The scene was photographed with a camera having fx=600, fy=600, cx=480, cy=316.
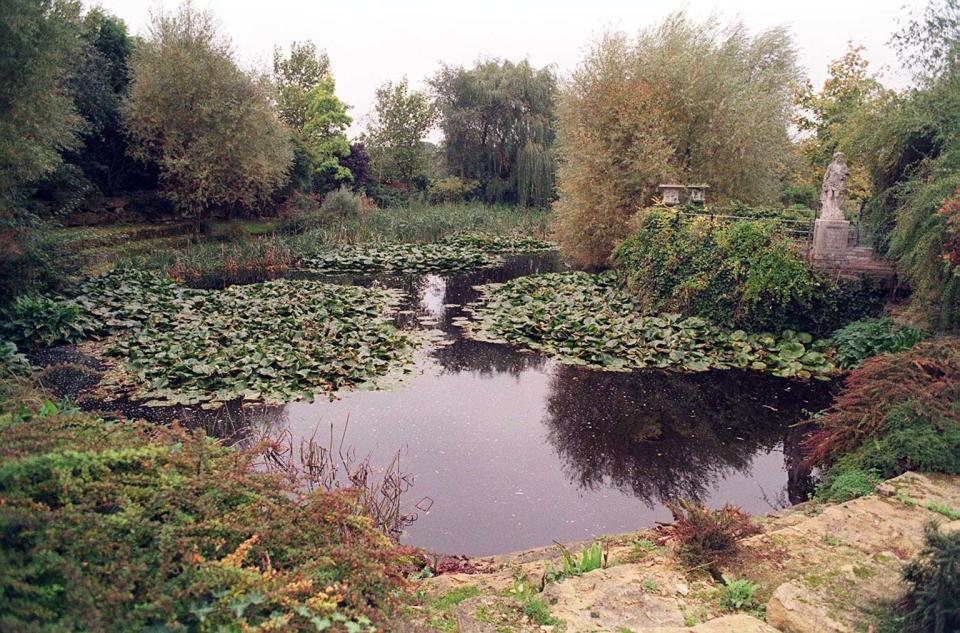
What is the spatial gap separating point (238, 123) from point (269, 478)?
60.1ft

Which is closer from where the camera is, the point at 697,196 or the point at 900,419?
the point at 900,419

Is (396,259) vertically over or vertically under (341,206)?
under

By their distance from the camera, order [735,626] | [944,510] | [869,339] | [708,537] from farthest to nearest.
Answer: [869,339] → [944,510] → [708,537] → [735,626]

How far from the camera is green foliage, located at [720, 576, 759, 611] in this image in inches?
126

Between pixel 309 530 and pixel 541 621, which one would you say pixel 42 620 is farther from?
pixel 541 621

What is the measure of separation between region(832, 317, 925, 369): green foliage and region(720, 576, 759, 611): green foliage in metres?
6.31

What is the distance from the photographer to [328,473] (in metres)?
5.65

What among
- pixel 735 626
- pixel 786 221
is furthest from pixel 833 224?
pixel 735 626

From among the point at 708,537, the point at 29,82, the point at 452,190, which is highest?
the point at 452,190

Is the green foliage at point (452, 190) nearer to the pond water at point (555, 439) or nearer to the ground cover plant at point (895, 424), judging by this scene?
the pond water at point (555, 439)

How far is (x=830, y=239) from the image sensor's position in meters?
10.0

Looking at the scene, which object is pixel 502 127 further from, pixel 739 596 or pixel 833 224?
pixel 739 596

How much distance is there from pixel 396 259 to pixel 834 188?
447 inches

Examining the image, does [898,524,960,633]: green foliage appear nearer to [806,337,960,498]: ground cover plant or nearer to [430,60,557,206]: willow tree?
[806,337,960,498]: ground cover plant
